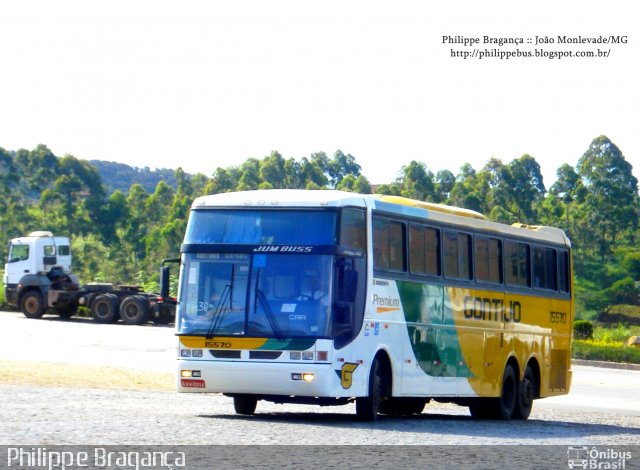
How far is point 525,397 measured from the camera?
2356 cm

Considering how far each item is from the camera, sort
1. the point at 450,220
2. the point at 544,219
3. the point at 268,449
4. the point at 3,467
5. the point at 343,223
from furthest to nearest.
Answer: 1. the point at 544,219
2. the point at 450,220
3. the point at 343,223
4. the point at 268,449
5. the point at 3,467

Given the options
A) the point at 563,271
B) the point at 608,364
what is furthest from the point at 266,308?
the point at 608,364

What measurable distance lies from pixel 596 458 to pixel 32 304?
39.8 metres

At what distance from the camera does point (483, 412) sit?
75.2 feet

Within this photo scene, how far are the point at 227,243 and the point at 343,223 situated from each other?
1.61 meters

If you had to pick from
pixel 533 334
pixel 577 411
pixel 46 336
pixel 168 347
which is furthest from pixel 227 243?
pixel 46 336

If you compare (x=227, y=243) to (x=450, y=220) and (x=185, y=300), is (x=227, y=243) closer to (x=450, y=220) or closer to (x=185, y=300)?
(x=185, y=300)

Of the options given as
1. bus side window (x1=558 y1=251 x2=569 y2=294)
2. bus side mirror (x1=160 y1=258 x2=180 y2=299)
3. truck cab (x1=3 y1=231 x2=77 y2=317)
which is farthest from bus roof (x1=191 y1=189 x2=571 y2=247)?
truck cab (x1=3 y1=231 x2=77 y2=317)

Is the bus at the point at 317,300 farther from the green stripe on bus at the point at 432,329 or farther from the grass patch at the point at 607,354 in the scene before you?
A: the grass patch at the point at 607,354

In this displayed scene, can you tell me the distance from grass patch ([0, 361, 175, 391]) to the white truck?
66.5 ft

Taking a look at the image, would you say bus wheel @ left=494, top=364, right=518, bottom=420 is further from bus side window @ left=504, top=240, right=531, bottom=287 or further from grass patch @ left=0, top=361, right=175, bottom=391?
grass patch @ left=0, top=361, right=175, bottom=391

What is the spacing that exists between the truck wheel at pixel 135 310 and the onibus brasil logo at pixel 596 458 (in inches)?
1414

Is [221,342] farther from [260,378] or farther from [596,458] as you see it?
[596,458]

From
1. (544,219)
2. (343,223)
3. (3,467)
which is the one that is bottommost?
(3,467)
